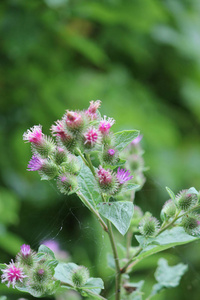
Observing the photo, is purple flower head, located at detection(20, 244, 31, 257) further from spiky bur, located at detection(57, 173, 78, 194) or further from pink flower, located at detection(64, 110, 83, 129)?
pink flower, located at detection(64, 110, 83, 129)

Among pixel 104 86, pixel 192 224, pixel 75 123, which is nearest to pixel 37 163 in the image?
pixel 75 123

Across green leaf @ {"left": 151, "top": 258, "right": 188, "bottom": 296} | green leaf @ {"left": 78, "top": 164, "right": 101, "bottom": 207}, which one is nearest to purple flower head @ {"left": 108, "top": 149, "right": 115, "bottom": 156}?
green leaf @ {"left": 78, "top": 164, "right": 101, "bottom": 207}

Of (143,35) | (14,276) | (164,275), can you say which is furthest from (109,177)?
(143,35)

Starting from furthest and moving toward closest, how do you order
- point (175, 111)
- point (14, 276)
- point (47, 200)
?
point (175, 111), point (47, 200), point (14, 276)

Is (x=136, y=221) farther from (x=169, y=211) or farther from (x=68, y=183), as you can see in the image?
(x=68, y=183)

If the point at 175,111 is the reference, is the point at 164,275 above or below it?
below

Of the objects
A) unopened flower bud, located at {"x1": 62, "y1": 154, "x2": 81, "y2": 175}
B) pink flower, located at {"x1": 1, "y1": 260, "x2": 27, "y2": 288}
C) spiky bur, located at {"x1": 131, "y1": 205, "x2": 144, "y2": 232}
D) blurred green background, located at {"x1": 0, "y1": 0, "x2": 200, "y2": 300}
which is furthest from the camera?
blurred green background, located at {"x1": 0, "y1": 0, "x2": 200, "y2": 300}

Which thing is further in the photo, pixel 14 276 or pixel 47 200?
pixel 47 200

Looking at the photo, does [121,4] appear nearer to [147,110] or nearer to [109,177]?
[147,110]
